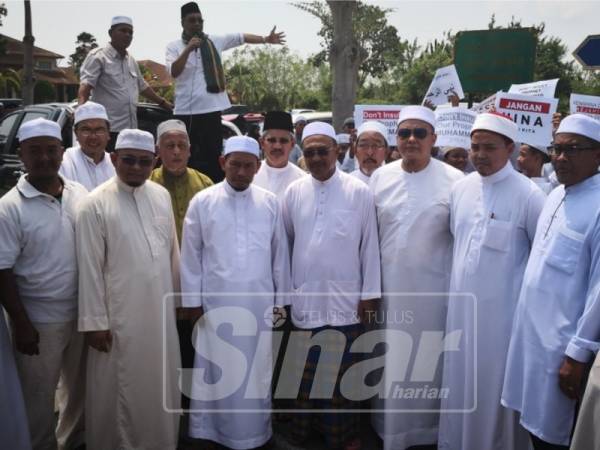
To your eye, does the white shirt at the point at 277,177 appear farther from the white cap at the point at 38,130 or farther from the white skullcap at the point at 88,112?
the white cap at the point at 38,130

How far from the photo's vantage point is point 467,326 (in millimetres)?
3424

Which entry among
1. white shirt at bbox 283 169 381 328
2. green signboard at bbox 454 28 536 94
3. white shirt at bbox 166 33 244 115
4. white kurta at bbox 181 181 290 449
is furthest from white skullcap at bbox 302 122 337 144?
green signboard at bbox 454 28 536 94

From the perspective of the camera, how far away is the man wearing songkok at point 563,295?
2.66 meters

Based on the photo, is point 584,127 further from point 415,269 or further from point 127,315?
point 127,315

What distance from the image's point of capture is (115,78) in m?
5.45

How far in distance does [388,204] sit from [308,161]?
62 centimetres

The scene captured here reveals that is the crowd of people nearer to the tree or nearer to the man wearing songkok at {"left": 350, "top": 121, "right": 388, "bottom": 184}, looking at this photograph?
the man wearing songkok at {"left": 350, "top": 121, "right": 388, "bottom": 184}

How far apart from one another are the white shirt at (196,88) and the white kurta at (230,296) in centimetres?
237

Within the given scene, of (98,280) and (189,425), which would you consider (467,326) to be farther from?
(98,280)

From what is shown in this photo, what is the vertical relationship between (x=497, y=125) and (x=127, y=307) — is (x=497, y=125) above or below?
above

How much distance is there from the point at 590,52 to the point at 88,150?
4609mm

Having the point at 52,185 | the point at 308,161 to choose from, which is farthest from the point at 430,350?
the point at 52,185

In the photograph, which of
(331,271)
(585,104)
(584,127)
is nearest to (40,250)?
(331,271)

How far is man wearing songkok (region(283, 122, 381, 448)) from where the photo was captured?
3.70 meters
